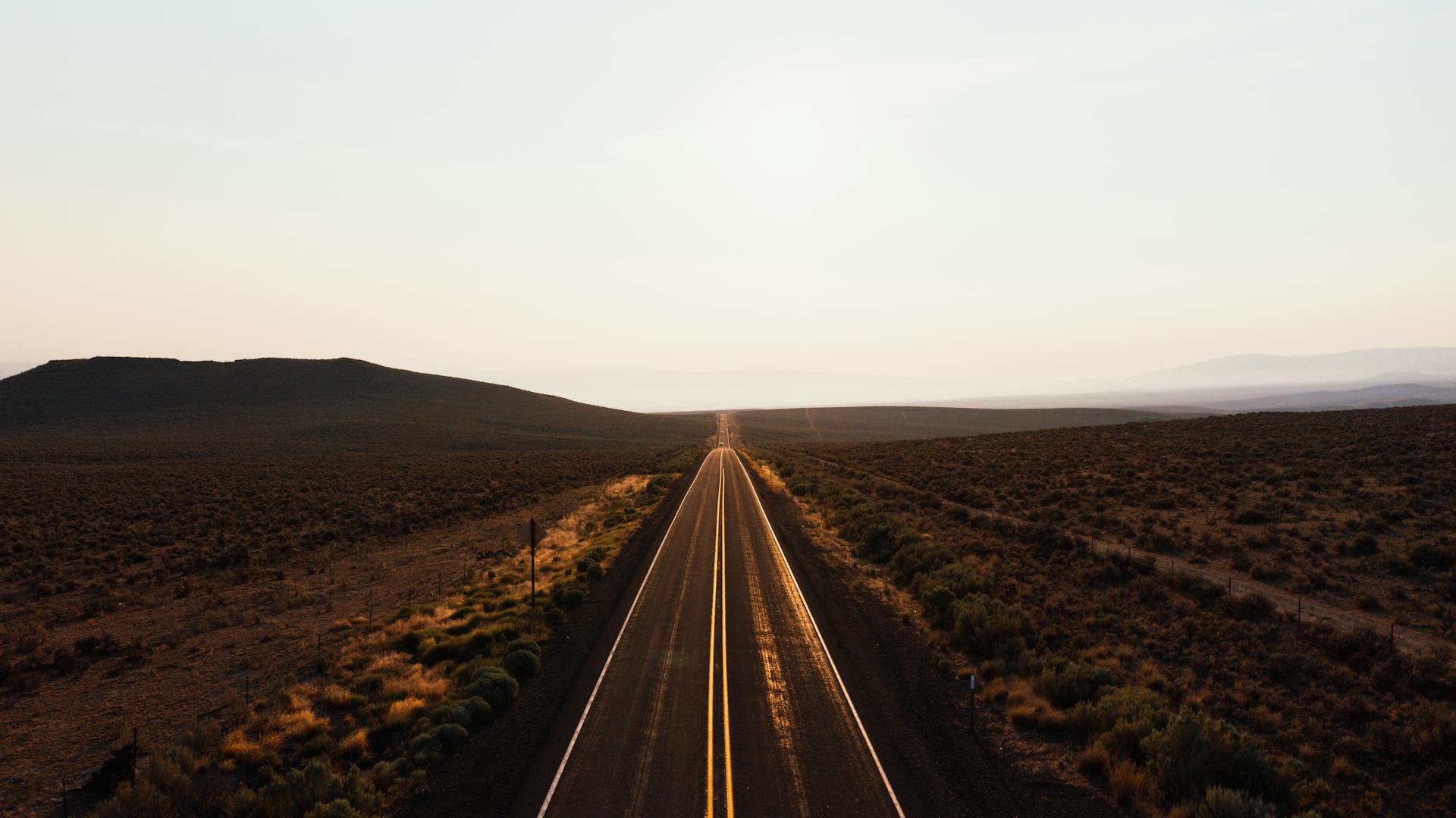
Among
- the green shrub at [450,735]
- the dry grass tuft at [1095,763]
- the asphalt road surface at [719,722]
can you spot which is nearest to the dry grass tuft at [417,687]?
the green shrub at [450,735]

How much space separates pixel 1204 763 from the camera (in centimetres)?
987

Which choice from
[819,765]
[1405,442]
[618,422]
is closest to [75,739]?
[819,765]

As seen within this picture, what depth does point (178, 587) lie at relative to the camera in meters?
23.0

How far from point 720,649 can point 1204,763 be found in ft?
33.1

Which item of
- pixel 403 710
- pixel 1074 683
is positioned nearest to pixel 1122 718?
pixel 1074 683

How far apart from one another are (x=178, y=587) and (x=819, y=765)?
24.5m

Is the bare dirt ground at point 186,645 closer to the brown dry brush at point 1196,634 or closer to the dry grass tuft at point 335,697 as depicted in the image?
the dry grass tuft at point 335,697

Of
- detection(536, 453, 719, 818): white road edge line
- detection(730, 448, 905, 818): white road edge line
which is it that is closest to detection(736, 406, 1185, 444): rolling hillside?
detection(730, 448, 905, 818): white road edge line

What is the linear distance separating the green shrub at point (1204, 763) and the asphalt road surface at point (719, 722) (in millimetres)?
4344

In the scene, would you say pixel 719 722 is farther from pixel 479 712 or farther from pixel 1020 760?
pixel 1020 760

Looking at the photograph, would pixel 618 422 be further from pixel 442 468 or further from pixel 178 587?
pixel 178 587

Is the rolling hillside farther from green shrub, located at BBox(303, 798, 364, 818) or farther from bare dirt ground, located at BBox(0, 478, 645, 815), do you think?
green shrub, located at BBox(303, 798, 364, 818)

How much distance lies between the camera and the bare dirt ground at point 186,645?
492 inches

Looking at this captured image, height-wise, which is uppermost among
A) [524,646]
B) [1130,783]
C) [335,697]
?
[524,646]
